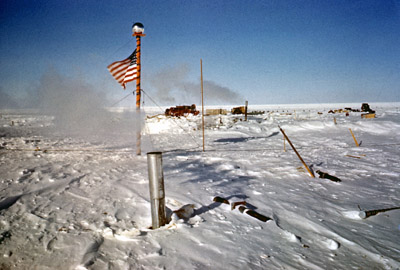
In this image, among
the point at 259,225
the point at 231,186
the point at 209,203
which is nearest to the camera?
the point at 259,225

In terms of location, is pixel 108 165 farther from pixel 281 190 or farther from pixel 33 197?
pixel 281 190

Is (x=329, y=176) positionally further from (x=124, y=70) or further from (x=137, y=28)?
(x=137, y=28)

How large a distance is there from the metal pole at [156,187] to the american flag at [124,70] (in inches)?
229

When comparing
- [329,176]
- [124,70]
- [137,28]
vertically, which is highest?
[137,28]

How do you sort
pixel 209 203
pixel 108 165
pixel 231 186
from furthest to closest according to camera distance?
pixel 108 165 → pixel 231 186 → pixel 209 203

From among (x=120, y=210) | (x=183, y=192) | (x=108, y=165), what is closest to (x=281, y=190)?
(x=183, y=192)

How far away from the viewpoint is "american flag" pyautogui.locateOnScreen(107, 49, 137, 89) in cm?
821

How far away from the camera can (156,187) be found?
340cm

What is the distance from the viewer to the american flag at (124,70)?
26.9 feet

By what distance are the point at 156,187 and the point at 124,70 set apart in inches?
252

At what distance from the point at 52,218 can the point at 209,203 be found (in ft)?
9.59

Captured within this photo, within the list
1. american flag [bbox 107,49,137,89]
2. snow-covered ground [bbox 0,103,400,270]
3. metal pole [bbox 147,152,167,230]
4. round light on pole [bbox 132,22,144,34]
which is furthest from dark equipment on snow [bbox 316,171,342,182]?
round light on pole [bbox 132,22,144,34]

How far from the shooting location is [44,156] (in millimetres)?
7879

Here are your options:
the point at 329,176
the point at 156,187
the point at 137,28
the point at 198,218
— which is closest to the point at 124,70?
the point at 137,28
